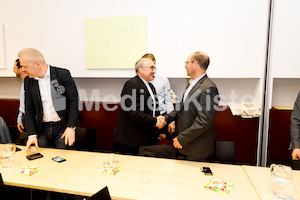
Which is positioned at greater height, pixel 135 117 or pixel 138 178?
pixel 135 117

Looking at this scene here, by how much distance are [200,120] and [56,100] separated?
1.42 m

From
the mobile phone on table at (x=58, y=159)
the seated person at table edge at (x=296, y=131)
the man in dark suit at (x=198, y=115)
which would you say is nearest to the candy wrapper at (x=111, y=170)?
the mobile phone on table at (x=58, y=159)

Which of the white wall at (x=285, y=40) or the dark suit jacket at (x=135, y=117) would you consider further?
the white wall at (x=285, y=40)

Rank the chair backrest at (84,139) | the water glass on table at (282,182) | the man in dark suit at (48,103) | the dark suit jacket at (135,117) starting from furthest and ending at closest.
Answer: the chair backrest at (84,139) < the dark suit jacket at (135,117) < the man in dark suit at (48,103) < the water glass on table at (282,182)

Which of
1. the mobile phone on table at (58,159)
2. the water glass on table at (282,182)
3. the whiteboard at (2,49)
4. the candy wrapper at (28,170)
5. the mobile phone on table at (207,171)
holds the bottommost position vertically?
the candy wrapper at (28,170)

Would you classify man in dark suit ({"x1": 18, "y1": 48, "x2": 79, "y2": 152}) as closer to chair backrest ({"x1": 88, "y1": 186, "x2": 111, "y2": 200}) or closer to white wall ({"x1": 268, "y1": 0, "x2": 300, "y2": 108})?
Answer: chair backrest ({"x1": 88, "y1": 186, "x2": 111, "y2": 200})

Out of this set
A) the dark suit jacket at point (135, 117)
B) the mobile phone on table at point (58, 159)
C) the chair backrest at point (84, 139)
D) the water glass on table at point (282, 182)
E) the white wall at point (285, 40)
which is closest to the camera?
the water glass on table at point (282, 182)

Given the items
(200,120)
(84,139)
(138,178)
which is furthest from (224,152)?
(84,139)

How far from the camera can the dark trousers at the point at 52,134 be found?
2.19 meters

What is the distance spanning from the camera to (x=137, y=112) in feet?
7.47

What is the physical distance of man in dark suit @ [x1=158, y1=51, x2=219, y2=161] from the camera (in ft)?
6.23

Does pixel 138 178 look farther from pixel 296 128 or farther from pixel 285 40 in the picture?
pixel 285 40

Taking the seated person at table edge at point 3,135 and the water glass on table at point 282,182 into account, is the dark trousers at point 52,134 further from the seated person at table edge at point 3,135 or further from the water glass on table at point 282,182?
the water glass on table at point 282,182

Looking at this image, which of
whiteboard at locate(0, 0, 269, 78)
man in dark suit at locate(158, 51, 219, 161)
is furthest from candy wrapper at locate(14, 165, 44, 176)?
whiteboard at locate(0, 0, 269, 78)
